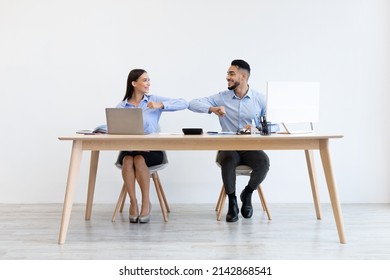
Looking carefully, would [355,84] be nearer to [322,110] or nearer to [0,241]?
[322,110]

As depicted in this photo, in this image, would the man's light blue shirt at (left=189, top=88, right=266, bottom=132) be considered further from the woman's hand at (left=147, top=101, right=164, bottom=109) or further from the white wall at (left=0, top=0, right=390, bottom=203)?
the white wall at (left=0, top=0, right=390, bottom=203)

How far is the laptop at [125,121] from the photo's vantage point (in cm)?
377

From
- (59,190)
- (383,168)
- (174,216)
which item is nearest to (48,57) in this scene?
(59,190)

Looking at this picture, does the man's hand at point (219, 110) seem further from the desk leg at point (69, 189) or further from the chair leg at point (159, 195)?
the desk leg at point (69, 189)

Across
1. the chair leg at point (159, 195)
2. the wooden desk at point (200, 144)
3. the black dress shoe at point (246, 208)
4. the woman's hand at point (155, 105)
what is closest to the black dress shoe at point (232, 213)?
the black dress shoe at point (246, 208)

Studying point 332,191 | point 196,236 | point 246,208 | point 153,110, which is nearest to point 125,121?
point 153,110

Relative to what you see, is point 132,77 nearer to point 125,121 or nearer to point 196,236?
point 125,121

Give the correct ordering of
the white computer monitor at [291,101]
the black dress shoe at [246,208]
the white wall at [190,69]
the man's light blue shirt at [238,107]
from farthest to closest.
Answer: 1. the white wall at [190,69]
2. the man's light blue shirt at [238,107]
3. the black dress shoe at [246,208]
4. the white computer monitor at [291,101]

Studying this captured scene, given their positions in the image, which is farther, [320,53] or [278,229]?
[320,53]

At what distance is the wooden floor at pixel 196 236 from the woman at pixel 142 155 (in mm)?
137

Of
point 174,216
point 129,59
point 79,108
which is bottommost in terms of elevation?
point 174,216

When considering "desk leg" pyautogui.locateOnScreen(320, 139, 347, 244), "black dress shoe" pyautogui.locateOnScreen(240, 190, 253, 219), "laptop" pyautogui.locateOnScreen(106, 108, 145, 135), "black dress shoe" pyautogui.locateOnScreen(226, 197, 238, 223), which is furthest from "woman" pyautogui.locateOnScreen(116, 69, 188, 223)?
"desk leg" pyautogui.locateOnScreen(320, 139, 347, 244)

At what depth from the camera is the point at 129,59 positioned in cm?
518

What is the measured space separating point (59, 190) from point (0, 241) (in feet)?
5.41
